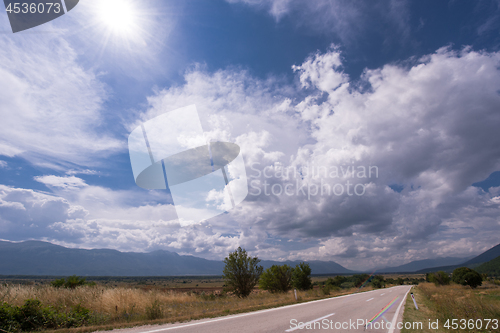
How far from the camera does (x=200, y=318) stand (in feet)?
33.1

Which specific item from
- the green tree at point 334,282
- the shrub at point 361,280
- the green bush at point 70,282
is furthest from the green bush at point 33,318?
the green tree at point 334,282

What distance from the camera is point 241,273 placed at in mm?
22375

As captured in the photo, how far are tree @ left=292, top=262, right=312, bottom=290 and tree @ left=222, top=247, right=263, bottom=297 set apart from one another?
1123 centimetres

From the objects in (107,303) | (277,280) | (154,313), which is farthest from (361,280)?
(107,303)

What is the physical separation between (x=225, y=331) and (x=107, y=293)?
8.66m

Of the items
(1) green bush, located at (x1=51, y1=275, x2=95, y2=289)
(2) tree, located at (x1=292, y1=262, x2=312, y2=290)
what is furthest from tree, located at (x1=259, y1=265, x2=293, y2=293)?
(1) green bush, located at (x1=51, y1=275, x2=95, y2=289)

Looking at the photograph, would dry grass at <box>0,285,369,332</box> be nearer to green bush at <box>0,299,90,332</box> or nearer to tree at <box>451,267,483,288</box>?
green bush at <box>0,299,90,332</box>

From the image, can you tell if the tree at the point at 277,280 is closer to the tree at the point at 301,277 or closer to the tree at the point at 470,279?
the tree at the point at 301,277

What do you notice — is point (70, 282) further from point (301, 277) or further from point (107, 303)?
point (301, 277)

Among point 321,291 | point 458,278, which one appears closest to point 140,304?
point 321,291

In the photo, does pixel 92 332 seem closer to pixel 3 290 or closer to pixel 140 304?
pixel 140 304

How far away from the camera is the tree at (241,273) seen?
22062mm

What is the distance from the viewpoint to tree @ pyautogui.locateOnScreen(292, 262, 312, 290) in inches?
1251

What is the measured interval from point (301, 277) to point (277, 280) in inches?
239
